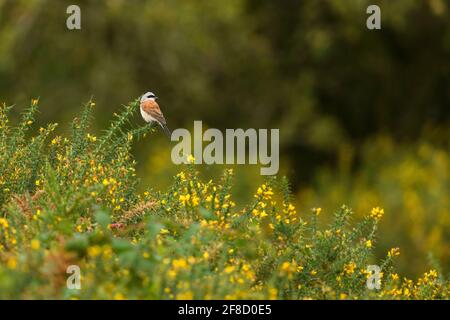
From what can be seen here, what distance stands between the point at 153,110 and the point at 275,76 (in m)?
8.46

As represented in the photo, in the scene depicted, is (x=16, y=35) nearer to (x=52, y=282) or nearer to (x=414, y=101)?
(x=414, y=101)

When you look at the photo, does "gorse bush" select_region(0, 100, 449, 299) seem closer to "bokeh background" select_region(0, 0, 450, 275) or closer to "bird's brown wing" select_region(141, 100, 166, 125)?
"bird's brown wing" select_region(141, 100, 166, 125)

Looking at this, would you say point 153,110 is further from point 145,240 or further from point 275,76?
point 275,76

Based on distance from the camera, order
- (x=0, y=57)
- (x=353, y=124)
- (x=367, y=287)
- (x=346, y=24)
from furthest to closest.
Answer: (x=353, y=124), (x=346, y=24), (x=0, y=57), (x=367, y=287)

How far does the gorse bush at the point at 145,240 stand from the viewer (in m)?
4.29

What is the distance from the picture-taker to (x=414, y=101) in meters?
15.3

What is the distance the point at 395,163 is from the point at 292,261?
340 inches

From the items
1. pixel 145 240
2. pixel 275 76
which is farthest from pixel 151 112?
pixel 275 76

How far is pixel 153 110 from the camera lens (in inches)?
287

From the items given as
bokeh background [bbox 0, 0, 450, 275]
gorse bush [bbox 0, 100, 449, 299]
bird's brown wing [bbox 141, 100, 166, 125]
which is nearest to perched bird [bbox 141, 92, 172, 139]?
bird's brown wing [bbox 141, 100, 166, 125]

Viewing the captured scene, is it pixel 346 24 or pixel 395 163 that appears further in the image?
pixel 346 24

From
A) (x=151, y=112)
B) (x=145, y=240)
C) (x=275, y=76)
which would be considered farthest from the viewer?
(x=275, y=76)

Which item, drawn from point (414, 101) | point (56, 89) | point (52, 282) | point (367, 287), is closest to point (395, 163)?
point (414, 101)
